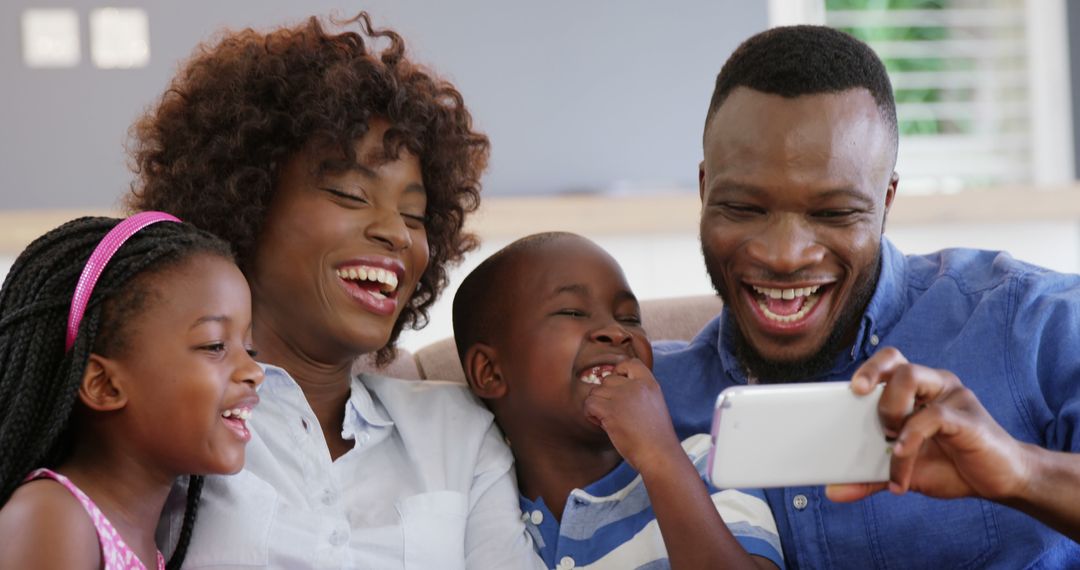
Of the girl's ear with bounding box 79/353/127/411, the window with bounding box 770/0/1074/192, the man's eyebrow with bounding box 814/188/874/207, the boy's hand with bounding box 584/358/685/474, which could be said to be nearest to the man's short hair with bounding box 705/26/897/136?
the man's eyebrow with bounding box 814/188/874/207

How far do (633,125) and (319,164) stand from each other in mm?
2876

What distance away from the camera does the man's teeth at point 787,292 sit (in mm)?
1973

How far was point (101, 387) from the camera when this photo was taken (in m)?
1.58

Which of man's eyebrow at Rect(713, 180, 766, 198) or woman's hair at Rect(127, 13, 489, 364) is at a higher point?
woman's hair at Rect(127, 13, 489, 364)

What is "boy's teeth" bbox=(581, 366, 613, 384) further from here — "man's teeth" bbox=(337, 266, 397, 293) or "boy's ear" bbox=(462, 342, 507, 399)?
"man's teeth" bbox=(337, 266, 397, 293)

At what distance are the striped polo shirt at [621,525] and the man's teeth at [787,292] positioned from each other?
10.4 inches

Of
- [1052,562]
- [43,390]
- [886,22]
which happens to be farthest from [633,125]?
[43,390]

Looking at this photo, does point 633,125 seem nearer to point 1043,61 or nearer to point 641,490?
point 1043,61

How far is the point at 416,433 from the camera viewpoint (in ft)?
6.50

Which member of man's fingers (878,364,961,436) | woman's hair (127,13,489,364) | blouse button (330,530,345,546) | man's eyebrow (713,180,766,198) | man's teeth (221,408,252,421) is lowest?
blouse button (330,530,345,546)

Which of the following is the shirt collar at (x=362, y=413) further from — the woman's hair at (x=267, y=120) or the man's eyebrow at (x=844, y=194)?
the man's eyebrow at (x=844, y=194)

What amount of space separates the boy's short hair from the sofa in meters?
0.16

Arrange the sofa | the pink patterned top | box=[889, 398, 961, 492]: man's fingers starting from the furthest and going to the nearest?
1. the sofa
2. the pink patterned top
3. box=[889, 398, 961, 492]: man's fingers

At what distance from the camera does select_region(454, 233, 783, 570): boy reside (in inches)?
71.4
